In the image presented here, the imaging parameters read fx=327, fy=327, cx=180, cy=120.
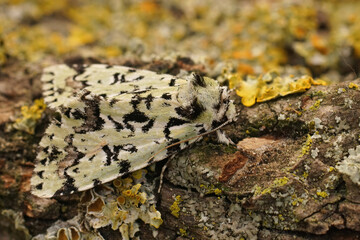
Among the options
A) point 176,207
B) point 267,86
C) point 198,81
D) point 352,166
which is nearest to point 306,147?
point 352,166

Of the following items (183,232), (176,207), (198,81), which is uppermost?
(198,81)

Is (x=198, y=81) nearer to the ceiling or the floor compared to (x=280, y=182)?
nearer to the ceiling

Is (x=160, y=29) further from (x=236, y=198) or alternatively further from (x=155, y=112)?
(x=236, y=198)

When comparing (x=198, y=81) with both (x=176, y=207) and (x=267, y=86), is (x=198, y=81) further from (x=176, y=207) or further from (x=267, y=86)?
(x=176, y=207)

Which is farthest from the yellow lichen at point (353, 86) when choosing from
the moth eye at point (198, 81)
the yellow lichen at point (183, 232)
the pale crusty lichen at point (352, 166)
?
the yellow lichen at point (183, 232)

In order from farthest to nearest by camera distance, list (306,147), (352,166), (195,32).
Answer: (195,32) < (306,147) < (352,166)

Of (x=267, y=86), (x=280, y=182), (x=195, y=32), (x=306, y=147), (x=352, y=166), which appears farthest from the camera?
(x=195, y=32)

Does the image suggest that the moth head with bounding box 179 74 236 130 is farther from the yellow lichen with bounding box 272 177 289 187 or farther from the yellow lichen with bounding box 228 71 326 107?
the yellow lichen with bounding box 272 177 289 187
